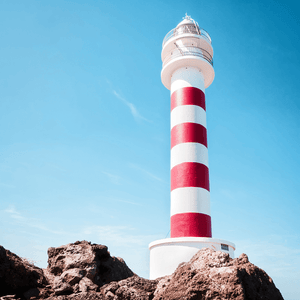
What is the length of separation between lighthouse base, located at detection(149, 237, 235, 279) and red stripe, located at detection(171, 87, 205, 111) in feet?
16.6

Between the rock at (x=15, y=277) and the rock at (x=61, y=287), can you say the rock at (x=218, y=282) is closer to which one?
the rock at (x=61, y=287)

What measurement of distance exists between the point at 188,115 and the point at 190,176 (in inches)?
93.0

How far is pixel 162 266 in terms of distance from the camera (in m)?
8.88

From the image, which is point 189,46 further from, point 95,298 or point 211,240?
point 95,298

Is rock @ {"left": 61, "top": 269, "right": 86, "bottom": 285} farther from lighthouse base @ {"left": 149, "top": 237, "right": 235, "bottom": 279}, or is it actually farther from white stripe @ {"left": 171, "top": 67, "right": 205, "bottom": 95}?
white stripe @ {"left": 171, "top": 67, "right": 205, "bottom": 95}

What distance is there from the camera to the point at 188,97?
36.2 ft

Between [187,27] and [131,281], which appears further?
[187,27]

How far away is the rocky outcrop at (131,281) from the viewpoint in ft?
10.0

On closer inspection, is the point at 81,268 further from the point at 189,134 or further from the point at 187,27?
the point at 187,27

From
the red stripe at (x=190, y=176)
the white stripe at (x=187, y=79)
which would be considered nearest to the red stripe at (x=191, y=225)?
the red stripe at (x=190, y=176)

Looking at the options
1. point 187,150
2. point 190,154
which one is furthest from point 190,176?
point 187,150

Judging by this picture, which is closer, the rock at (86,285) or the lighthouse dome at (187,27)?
the rock at (86,285)

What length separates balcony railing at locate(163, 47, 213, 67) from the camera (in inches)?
460

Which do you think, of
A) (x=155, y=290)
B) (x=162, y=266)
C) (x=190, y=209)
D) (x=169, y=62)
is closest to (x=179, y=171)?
(x=190, y=209)
